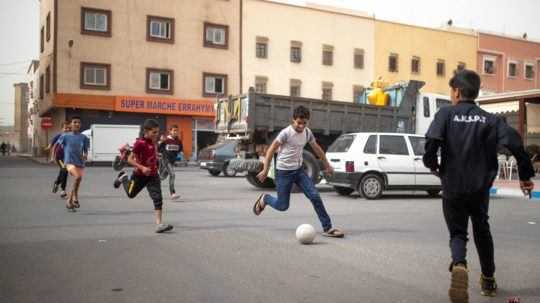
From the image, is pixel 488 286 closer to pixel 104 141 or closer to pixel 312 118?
pixel 312 118

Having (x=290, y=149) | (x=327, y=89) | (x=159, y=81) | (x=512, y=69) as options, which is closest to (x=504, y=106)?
(x=327, y=89)

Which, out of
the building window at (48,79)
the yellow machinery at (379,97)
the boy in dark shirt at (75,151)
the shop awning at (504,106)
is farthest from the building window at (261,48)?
the boy in dark shirt at (75,151)

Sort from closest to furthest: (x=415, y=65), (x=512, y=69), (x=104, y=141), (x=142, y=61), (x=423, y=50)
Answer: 1. (x=104, y=141)
2. (x=142, y=61)
3. (x=415, y=65)
4. (x=423, y=50)
5. (x=512, y=69)

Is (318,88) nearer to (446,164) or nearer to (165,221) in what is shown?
(165,221)

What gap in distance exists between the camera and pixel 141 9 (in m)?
35.0

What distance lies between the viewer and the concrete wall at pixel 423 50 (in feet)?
139

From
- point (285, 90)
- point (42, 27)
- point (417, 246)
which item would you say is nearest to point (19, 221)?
point (417, 246)

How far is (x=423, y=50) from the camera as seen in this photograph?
43.9 m

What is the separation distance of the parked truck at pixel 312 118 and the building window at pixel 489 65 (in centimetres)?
3262

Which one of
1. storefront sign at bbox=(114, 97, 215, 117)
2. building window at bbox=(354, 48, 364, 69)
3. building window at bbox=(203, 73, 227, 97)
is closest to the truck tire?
storefront sign at bbox=(114, 97, 215, 117)

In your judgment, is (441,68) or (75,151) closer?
(75,151)

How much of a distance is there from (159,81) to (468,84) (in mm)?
32327

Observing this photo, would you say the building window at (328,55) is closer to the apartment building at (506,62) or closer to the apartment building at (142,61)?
the apartment building at (142,61)

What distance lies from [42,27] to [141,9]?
453 inches
